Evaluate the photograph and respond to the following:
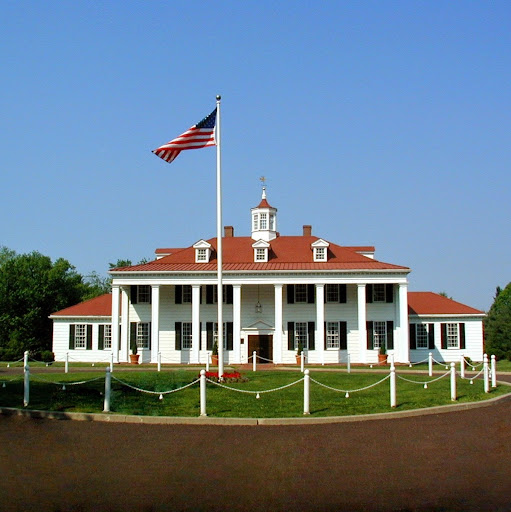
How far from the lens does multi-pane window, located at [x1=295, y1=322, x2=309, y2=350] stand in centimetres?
4444

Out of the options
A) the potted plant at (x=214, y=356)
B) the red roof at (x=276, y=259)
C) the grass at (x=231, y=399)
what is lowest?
the potted plant at (x=214, y=356)

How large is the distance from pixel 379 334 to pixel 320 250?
6.66 metres

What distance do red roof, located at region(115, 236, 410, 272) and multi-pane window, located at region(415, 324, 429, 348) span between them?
5.92 metres

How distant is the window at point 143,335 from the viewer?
45.2 metres

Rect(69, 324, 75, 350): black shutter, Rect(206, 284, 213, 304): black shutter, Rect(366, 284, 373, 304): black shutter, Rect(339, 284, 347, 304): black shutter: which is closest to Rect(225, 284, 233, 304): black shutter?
Rect(206, 284, 213, 304): black shutter

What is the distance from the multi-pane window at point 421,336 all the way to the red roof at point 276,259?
233 inches

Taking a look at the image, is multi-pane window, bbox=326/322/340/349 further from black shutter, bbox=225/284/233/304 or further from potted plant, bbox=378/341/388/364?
black shutter, bbox=225/284/233/304

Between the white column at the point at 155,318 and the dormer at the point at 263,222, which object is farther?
the dormer at the point at 263,222

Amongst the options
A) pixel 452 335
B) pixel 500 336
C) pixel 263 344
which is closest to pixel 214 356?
pixel 263 344

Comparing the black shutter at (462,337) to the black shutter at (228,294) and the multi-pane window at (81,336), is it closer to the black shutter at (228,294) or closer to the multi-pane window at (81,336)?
the black shutter at (228,294)

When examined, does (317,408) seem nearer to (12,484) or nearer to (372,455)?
(372,455)

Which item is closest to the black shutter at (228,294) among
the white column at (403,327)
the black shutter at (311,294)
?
the black shutter at (311,294)

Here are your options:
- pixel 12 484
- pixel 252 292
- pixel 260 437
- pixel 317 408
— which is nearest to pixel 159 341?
pixel 252 292

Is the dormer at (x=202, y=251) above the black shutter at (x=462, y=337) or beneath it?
above
